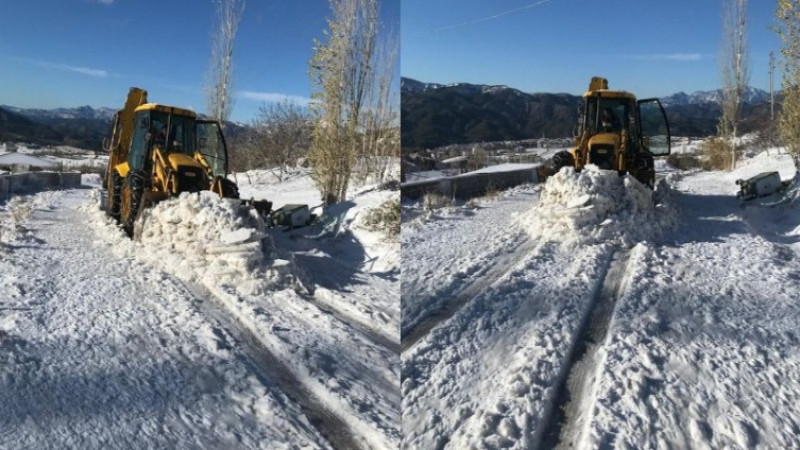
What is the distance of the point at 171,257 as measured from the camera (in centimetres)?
511

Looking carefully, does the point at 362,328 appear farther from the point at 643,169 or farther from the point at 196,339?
the point at 643,169

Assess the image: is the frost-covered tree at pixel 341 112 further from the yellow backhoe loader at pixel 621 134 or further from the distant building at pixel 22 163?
the distant building at pixel 22 163

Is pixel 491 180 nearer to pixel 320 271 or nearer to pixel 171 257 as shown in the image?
pixel 320 271

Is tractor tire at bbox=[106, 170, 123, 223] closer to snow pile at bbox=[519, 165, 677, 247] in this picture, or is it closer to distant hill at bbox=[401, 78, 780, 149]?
distant hill at bbox=[401, 78, 780, 149]

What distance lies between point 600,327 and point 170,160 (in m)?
4.92

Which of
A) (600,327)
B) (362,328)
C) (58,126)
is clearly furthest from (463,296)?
(58,126)

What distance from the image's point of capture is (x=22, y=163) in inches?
680

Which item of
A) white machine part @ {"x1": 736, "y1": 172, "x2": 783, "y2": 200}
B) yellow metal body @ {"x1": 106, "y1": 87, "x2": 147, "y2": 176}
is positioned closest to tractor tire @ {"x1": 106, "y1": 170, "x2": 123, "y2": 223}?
yellow metal body @ {"x1": 106, "y1": 87, "x2": 147, "y2": 176}

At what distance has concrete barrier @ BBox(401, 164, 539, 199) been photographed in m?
8.45

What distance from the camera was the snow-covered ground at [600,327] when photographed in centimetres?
218

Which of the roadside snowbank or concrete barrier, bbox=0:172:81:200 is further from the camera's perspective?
concrete barrier, bbox=0:172:81:200

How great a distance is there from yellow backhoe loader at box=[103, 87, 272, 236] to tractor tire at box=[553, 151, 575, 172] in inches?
144

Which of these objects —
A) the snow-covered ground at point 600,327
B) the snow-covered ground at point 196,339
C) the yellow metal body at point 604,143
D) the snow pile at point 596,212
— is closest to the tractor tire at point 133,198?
the snow-covered ground at point 196,339

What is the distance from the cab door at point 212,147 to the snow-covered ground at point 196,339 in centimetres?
136
